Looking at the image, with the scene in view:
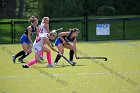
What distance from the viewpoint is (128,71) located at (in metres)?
16.1

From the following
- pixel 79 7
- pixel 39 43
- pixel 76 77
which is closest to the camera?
pixel 76 77

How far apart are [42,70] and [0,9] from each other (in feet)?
116

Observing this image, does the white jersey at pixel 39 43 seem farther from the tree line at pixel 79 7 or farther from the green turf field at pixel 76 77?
the tree line at pixel 79 7

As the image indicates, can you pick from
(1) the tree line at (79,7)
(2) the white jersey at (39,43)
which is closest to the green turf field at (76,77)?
(2) the white jersey at (39,43)

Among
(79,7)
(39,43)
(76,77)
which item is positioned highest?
(79,7)

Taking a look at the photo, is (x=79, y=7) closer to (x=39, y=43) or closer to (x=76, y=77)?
(x=39, y=43)

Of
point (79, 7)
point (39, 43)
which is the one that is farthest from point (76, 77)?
point (79, 7)

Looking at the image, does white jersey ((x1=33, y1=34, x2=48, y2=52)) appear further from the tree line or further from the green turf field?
the tree line

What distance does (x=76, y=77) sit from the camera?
1484 centimetres

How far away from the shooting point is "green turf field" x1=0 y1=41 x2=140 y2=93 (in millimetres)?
12672

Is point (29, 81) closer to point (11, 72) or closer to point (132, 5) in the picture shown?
point (11, 72)

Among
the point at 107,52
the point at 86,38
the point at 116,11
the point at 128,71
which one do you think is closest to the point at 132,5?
the point at 116,11

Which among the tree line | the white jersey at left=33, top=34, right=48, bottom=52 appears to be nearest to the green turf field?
the white jersey at left=33, top=34, right=48, bottom=52

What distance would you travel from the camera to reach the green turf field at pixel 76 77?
12672 mm
